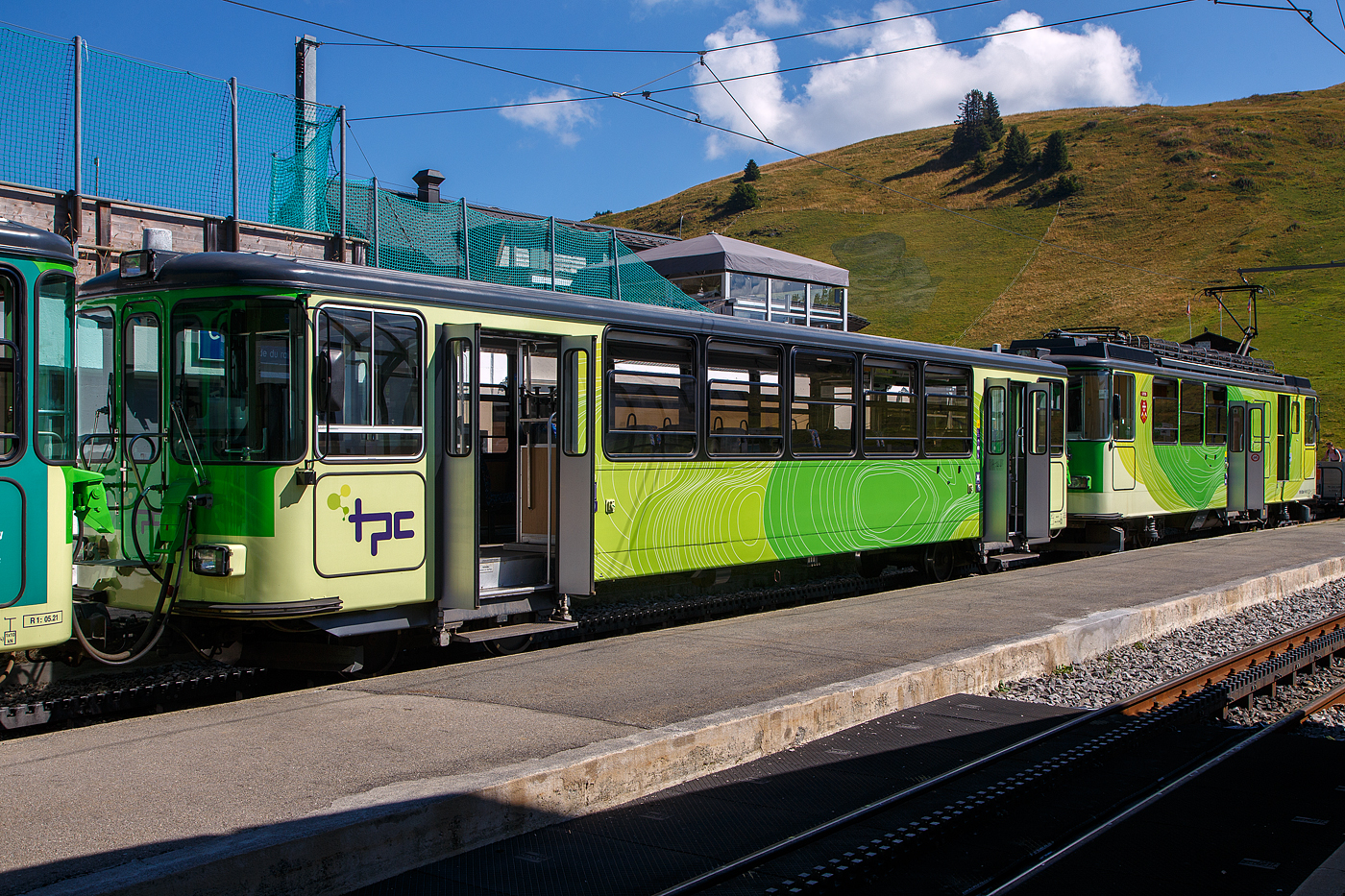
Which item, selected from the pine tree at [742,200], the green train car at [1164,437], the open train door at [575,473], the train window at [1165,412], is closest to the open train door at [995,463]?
the green train car at [1164,437]

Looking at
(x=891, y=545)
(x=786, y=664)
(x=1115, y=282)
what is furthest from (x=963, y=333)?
(x=786, y=664)

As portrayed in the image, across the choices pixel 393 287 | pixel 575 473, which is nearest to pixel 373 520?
pixel 393 287

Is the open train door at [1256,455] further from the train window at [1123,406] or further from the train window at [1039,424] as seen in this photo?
the train window at [1039,424]

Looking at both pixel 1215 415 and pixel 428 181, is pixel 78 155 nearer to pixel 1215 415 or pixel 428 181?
pixel 428 181

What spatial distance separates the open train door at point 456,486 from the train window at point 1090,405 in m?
12.1

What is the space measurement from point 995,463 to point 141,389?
33.9ft

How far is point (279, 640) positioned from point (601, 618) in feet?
10.9

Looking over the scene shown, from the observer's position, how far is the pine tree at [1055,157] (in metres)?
119

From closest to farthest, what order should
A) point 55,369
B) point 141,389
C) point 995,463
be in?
point 55,369, point 141,389, point 995,463

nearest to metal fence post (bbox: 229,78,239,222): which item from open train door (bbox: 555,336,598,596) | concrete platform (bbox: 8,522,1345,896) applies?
open train door (bbox: 555,336,598,596)

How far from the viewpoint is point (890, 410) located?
1231 centimetres

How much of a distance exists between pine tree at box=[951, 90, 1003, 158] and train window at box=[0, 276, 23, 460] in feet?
456

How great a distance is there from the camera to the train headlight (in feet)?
22.8

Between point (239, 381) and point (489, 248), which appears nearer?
point (239, 381)
